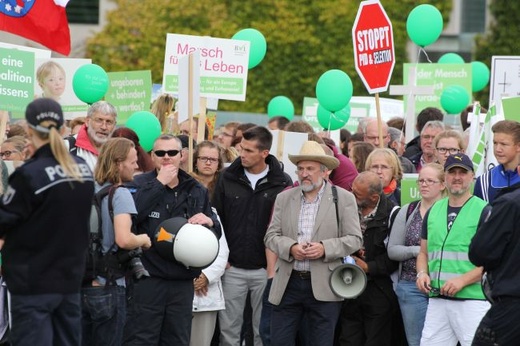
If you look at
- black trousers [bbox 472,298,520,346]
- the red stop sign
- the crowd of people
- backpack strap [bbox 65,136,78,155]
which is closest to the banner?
the crowd of people

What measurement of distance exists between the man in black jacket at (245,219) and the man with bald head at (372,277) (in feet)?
2.56

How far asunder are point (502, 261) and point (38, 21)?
615cm

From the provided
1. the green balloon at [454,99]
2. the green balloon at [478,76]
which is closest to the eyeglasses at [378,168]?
the green balloon at [454,99]

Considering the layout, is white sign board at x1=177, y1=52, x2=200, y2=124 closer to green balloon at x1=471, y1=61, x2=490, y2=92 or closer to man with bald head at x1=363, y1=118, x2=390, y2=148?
man with bald head at x1=363, y1=118, x2=390, y2=148

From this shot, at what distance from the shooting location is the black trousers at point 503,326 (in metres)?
8.09

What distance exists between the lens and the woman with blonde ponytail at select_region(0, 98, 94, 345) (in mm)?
7590

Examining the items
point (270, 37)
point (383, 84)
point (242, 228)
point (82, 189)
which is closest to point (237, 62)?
point (383, 84)

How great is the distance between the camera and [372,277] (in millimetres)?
11062

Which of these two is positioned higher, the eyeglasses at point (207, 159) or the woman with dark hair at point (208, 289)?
the eyeglasses at point (207, 159)

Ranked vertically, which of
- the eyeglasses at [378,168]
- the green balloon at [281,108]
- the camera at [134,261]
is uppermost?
the green balloon at [281,108]

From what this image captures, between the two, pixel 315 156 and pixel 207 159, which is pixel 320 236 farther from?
pixel 207 159

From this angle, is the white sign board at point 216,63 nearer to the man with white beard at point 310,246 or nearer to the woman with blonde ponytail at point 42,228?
the man with white beard at point 310,246

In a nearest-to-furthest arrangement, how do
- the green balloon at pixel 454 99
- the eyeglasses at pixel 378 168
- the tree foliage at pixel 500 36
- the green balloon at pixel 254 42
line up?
the eyeglasses at pixel 378 168 → the green balloon at pixel 254 42 → the green balloon at pixel 454 99 → the tree foliage at pixel 500 36

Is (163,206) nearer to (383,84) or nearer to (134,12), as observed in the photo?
(383,84)
